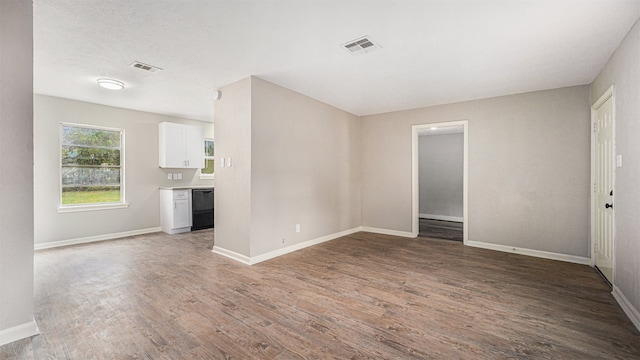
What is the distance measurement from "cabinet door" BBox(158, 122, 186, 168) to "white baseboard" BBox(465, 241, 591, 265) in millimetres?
6140

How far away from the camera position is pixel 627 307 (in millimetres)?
2393

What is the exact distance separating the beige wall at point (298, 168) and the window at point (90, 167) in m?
3.59

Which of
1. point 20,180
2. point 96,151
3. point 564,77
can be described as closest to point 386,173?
point 564,77

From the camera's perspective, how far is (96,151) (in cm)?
534

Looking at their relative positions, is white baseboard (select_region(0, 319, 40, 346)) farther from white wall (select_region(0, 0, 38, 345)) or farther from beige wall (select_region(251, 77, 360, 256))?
beige wall (select_region(251, 77, 360, 256))

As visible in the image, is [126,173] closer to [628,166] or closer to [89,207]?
[89,207]

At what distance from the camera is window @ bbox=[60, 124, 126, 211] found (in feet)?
16.3

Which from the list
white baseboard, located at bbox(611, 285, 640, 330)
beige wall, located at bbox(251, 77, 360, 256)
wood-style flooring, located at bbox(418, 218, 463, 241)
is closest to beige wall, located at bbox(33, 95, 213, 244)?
beige wall, located at bbox(251, 77, 360, 256)

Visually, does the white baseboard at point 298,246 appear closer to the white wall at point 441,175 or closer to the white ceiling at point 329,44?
the white ceiling at point 329,44

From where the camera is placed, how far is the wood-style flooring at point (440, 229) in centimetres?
557

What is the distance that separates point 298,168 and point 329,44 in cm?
216

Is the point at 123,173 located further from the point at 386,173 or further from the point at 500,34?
the point at 500,34

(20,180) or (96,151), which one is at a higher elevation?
(96,151)

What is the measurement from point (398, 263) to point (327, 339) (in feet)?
6.89
